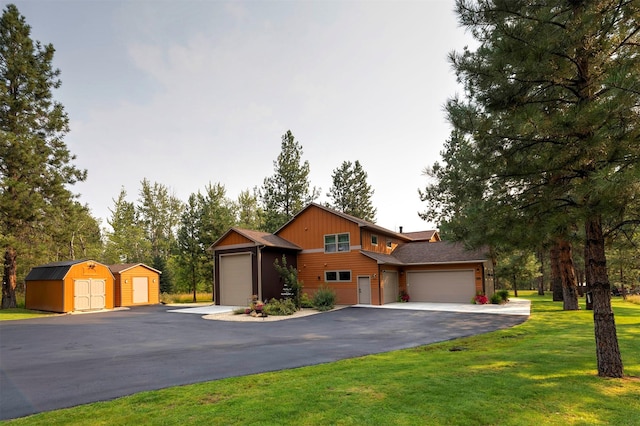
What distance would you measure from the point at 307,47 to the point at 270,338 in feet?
36.6

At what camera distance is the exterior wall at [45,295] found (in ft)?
73.6

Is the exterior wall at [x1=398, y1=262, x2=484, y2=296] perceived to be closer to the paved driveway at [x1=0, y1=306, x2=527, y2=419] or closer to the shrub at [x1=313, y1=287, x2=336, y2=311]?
the shrub at [x1=313, y1=287, x2=336, y2=311]

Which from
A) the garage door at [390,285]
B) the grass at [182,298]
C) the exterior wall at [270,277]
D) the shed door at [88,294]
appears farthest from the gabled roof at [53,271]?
the garage door at [390,285]

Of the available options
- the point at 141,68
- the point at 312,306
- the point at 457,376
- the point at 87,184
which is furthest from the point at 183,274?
the point at 457,376

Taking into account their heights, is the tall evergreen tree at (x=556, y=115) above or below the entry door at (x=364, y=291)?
above

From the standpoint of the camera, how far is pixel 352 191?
143 feet

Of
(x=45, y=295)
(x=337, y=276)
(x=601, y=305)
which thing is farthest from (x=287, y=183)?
(x=601, y=305)

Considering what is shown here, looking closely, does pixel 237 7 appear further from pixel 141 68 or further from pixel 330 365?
pixel 330 365

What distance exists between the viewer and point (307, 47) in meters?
14.6

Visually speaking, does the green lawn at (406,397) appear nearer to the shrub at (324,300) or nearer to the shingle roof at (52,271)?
the shrub at (324,300)

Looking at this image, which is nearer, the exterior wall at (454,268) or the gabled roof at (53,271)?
the exterior wall at (454,268)

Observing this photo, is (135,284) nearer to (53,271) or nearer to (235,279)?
(53,271)

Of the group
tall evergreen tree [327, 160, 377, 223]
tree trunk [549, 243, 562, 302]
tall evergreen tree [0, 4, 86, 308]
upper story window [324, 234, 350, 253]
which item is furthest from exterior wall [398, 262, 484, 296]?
tall evergreen tree [0, 4, 86, 308]

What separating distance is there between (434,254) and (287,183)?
18.4 m
